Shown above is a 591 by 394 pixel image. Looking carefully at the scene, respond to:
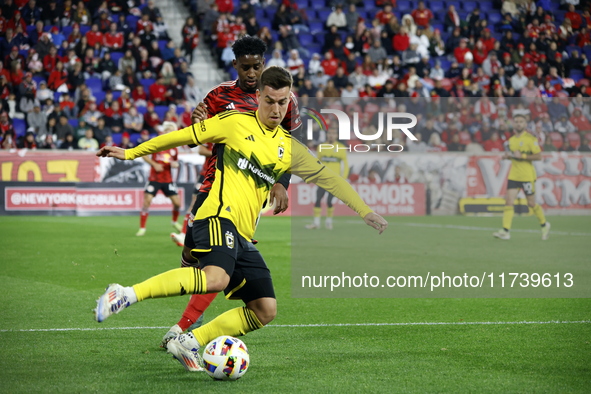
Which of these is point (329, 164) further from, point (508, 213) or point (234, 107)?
point (234, 107)

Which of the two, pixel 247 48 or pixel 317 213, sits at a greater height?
pixel 247 48

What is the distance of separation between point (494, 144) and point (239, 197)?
1751 cm

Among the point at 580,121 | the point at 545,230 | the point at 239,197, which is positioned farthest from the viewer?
the point at 580,121

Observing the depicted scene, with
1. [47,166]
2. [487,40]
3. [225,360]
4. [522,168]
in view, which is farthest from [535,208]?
[225,360]

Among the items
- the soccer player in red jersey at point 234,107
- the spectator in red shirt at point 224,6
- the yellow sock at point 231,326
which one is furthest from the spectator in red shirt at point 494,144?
the yellow sock at point 231,326

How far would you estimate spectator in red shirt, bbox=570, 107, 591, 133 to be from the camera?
21219 millimetres

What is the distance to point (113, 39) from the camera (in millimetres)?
22891

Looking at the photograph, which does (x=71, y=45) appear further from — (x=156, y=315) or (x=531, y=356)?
(x=531, y=356)

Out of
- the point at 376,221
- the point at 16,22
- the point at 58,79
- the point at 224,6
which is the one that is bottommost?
the point at 376,221

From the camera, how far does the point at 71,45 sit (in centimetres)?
2238

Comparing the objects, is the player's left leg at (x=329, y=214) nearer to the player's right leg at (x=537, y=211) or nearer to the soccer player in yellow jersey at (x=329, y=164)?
the soccer player in yellow jersey at (x=329, y=164)

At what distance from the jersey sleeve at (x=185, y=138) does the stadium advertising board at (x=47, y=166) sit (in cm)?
1549

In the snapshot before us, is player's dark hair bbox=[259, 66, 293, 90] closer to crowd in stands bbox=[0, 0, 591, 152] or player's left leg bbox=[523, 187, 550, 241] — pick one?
player's left leg bbox=[523, 187, 550, 241]

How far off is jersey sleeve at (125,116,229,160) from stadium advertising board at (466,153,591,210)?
16.8m
